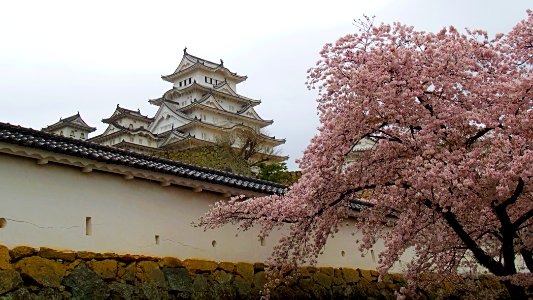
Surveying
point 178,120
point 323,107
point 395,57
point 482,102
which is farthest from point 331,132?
point 178,120

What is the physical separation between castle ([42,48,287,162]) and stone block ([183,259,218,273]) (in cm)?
2841

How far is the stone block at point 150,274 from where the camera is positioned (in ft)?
27.1

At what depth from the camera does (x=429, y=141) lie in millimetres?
7480

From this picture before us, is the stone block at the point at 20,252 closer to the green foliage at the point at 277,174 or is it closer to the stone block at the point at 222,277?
the stone block at the point at 222,277

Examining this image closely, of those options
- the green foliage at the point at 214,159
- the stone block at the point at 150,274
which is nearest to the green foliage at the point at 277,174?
the green foliage at the point at 214,159

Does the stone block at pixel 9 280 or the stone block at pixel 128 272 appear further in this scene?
the stone block at pixel 128 272

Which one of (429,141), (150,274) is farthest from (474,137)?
(150,274)

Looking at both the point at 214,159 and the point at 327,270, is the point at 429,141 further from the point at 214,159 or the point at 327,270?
the point at 214,159

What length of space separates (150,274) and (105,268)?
30.0 inches

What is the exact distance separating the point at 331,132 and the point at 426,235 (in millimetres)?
2294

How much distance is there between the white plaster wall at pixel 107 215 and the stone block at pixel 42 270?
866mm

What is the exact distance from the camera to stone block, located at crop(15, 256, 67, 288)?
22.7ft

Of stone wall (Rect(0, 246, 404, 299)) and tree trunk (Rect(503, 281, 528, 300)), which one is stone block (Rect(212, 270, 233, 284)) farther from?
tree trunk (Rect(503, 281, 528, 300))

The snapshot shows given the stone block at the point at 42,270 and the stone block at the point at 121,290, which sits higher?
the stone block at the point at 42,270
